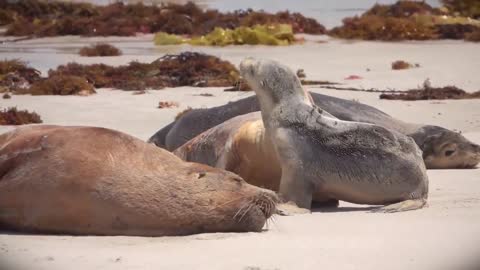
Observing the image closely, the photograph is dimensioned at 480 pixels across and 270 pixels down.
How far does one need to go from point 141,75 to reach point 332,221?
9639mm

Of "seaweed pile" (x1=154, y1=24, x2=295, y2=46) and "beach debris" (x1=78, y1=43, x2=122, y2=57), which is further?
"seaweed pile" (x1=154, y1=24, x2=295, y2=46)

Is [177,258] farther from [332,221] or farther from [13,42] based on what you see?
[13,42]

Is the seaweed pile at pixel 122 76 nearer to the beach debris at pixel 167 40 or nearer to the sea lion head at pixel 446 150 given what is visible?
the beach debris at pixel 167 40

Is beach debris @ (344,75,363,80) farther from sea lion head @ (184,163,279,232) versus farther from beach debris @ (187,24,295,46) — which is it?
sea lion head @ (184,163,279,232)

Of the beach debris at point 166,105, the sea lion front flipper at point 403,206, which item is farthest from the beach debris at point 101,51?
the sea lion front flipper at point 403,206

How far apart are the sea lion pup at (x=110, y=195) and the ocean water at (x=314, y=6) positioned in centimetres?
1976

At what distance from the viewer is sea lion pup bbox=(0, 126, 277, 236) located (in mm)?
4723

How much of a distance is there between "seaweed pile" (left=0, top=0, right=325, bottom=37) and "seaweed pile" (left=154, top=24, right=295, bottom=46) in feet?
Answer: 4.98

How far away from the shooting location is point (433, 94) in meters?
12.2

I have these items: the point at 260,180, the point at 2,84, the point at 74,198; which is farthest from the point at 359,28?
the point at 74,198

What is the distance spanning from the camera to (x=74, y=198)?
471 centimetres

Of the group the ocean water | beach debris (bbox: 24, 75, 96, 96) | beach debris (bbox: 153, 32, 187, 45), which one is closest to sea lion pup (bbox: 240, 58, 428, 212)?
beach debris (bbox: 24, 75, 96, 96)

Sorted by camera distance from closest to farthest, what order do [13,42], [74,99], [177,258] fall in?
[177,258]
[74,99]
[13,42]

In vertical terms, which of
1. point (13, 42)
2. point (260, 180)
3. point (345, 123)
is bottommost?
point (13, 42)
